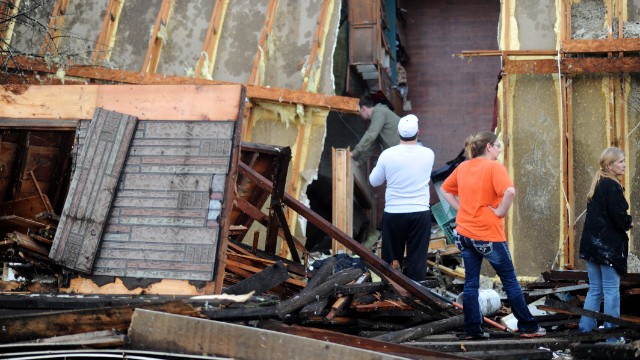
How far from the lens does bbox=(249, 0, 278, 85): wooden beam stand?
39.9ft

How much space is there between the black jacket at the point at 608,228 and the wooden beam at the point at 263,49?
19.4 ft

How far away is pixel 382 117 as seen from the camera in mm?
12164

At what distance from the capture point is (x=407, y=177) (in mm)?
8164

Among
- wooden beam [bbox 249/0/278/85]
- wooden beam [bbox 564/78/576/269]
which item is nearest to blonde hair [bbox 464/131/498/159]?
wooden beam [bbox 564/78/576/269]

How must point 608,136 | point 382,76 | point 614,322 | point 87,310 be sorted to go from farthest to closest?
point 382,76, point 608,136, point 614,322, point 87,310

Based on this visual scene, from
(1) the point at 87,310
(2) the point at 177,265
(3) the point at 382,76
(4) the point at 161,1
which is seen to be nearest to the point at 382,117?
(3) the point at 382,76

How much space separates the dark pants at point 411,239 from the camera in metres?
8.13

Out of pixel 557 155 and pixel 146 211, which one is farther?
pixel 557 155

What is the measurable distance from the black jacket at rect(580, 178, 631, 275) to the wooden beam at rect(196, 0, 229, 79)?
6.47 m

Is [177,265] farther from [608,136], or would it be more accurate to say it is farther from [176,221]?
[608,136]

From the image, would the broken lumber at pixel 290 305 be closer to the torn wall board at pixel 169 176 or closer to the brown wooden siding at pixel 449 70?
the torn wall board at pixel 169 176

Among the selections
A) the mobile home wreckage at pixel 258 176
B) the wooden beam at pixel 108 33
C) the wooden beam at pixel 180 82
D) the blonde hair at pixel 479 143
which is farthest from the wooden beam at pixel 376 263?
the wooden beam at pixel 108 33

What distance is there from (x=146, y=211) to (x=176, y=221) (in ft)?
0.92

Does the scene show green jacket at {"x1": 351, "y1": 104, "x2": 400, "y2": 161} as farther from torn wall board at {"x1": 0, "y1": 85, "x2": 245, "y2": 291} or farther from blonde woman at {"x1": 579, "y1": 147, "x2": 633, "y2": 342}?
torn wall board at {"x1": 0, "y1": 85, "x2": 245, "y2": 291}
